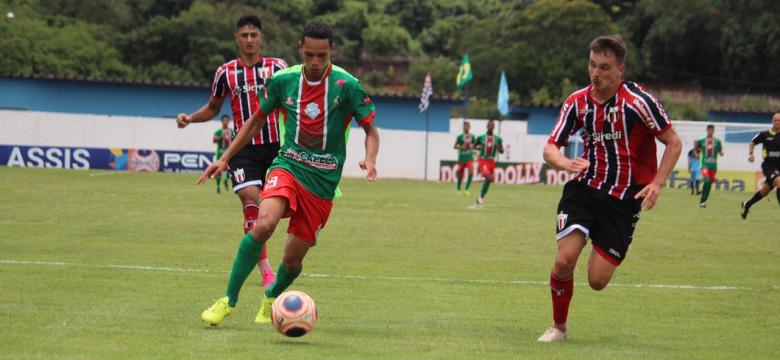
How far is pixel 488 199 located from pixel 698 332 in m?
24.9

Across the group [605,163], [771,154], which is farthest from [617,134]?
[771,154]

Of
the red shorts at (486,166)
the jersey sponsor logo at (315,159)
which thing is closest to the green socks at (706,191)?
the red shorts at (486,166)

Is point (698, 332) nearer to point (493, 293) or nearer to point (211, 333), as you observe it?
point (493, 293)

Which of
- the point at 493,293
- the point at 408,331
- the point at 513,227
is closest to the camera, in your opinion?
the point at 408,331

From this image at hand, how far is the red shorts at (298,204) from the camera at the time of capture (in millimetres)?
8664

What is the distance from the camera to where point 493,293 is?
38.2 feet

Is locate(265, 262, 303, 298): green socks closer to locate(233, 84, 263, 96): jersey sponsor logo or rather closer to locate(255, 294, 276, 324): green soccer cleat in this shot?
locate(255, 294, 276, 324): green soccer cleat

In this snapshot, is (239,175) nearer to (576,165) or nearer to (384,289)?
(384,289)

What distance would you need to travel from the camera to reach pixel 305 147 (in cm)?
884

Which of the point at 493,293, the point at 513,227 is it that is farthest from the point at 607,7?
the point at 493,293

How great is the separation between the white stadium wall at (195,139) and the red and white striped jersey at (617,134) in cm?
4008

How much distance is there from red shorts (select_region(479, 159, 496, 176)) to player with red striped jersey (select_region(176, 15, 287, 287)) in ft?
71.6

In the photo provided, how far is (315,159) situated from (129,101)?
50671mm

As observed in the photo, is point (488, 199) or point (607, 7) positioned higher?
point (607, 7)
